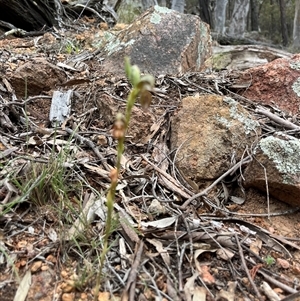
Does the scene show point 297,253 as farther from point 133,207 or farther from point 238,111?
point 238,111

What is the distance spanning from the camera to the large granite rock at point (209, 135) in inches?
75.7

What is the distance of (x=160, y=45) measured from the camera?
3137 millimetres

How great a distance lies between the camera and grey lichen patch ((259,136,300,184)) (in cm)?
176

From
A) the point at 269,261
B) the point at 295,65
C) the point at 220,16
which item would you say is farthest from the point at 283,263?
the point at 220,16

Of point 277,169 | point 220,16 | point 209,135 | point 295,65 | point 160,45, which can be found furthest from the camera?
point 220,16

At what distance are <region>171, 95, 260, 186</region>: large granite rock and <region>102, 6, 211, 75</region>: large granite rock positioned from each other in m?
0.95

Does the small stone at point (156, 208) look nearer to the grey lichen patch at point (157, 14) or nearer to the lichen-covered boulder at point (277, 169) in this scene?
the lichen-covered boulder at point (277, 169)

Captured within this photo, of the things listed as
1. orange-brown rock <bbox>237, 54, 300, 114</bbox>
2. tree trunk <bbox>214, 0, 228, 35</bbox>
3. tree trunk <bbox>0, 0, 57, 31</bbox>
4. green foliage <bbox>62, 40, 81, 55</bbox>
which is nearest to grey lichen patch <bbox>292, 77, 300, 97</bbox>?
orange-brown rock <bbox>237, 54, 300, 114</bbox>

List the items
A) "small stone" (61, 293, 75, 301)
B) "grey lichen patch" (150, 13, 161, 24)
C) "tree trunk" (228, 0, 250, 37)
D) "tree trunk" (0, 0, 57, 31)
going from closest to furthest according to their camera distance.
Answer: "small stone" (61, 293, 75, 301), "grey lichen patch" (150, 13, 161, 24), "tree trunk" (0, 0, 57, 31), "tree trunk" (228, 0, 250, 37)

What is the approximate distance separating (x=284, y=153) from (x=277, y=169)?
101 millimetres

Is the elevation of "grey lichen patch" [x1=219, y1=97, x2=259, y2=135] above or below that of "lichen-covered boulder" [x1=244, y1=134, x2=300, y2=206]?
above

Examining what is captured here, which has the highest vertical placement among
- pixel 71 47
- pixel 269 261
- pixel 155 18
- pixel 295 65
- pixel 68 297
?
pixel 155 18

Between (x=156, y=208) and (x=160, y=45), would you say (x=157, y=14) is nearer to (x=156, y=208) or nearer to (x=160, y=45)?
(x=160, y=45)

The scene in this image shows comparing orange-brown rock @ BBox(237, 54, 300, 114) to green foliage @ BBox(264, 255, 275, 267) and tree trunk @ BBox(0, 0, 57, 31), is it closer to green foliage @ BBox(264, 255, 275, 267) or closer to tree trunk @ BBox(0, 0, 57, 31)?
green foliage @ BBox(264, 255, 275, 267)
